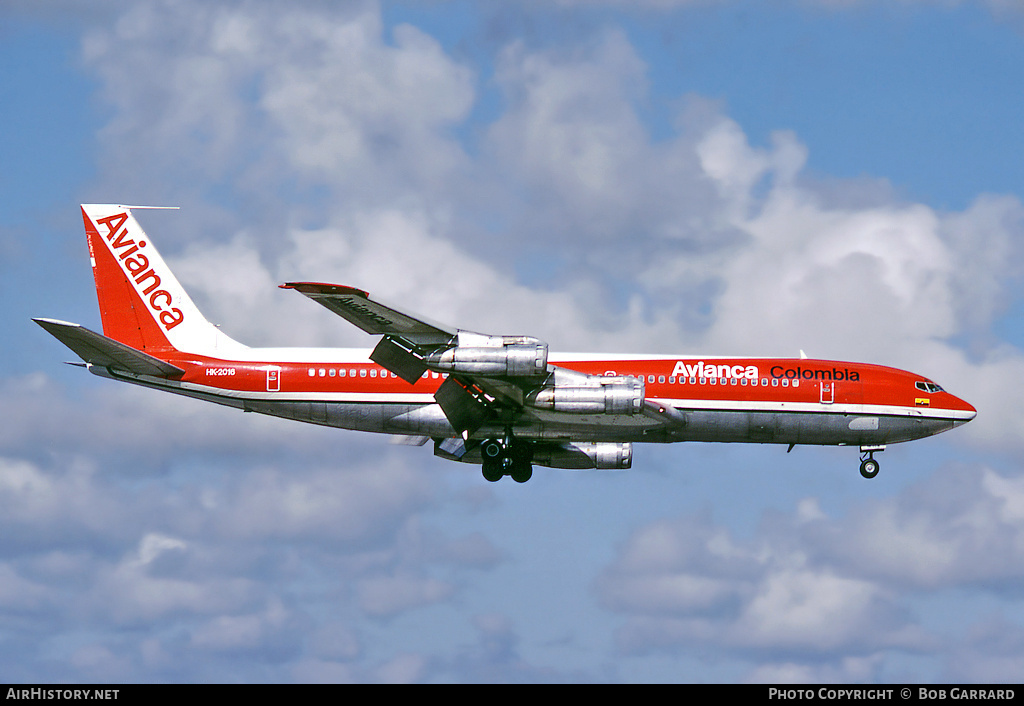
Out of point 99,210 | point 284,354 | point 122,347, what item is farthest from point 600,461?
point 99,210

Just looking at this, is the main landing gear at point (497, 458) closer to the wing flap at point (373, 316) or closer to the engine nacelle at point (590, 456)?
the engine nacelle at point (590, 456)

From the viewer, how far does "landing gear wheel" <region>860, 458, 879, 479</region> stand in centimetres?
5469

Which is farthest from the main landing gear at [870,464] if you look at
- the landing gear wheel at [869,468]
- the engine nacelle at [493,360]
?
the engine nacelle at [493,360]

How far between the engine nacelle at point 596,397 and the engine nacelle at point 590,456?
24.4 ft

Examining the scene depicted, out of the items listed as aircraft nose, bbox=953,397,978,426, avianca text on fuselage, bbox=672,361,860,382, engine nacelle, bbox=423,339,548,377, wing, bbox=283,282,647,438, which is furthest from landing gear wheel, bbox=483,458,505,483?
aircraft nose, bbox=953,397,978,426

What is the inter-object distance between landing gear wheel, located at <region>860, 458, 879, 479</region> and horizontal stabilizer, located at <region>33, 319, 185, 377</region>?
2924 cm

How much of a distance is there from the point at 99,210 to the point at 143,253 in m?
2.86

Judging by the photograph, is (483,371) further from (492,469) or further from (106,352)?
(106,352)

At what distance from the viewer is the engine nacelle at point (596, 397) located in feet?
158

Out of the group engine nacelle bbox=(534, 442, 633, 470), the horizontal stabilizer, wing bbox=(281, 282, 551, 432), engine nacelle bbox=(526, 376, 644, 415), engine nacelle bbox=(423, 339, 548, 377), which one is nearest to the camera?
wing bbox=(281, 282, 551, 432)

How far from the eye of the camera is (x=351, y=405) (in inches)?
2103

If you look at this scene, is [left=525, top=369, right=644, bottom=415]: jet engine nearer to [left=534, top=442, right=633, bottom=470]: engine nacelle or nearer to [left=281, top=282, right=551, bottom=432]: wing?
[left=281, top=282, right=551, bottom=432]: wing
